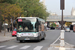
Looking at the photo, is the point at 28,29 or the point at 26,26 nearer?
the point at 28,29

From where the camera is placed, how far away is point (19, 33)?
72.3 feet

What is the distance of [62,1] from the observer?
15.7m

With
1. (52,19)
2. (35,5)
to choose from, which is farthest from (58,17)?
(35,5)

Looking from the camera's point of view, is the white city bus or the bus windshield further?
the bus windshield

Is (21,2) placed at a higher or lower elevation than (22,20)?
higher

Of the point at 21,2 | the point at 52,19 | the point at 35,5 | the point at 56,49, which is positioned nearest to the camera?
the point at 56,49

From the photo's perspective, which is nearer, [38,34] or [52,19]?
[38,34]

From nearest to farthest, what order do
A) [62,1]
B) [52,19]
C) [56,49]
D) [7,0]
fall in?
1. [56,49]
2. [62,1]
3. [7,0]
4. [52,19]

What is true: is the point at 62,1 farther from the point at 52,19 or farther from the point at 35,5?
the point at 52,19

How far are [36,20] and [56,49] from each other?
888cm

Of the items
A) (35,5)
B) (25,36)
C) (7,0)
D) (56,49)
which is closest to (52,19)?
(35,5)

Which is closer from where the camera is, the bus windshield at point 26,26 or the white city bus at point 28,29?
the white city bus at point 28,29

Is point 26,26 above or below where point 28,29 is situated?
above

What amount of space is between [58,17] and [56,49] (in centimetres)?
10518
